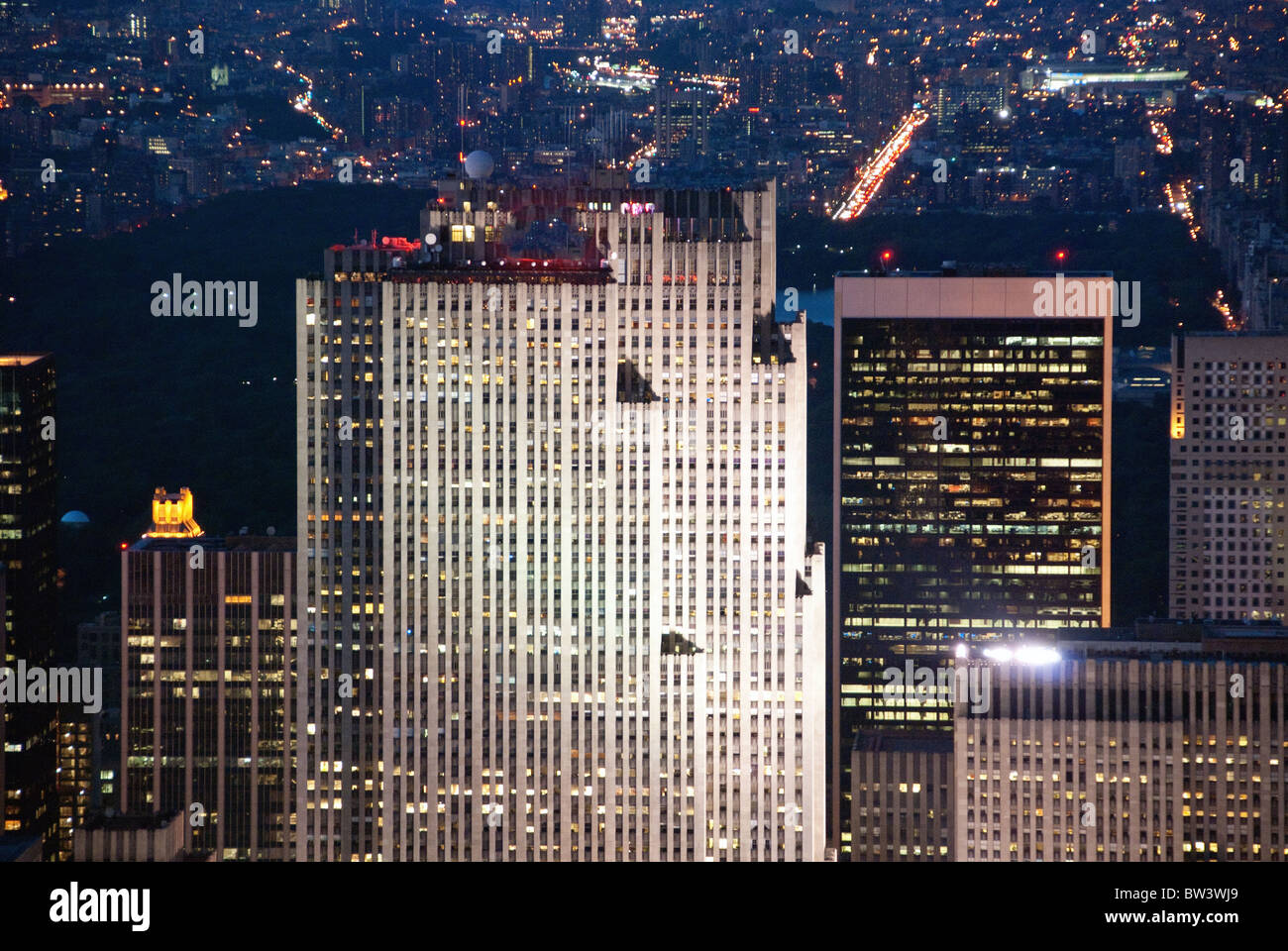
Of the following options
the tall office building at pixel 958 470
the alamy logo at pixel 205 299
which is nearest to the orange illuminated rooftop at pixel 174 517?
the alamy logo at pixel 205 299

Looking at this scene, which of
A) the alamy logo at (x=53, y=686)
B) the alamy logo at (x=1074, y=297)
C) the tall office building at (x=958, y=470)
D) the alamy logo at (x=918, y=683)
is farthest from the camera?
the tall office building at (x=958, y=470)

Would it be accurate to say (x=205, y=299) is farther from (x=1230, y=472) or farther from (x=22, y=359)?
(x=1230, y=472)

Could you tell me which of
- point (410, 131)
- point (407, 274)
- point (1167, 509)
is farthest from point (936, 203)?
point (407, 274)
